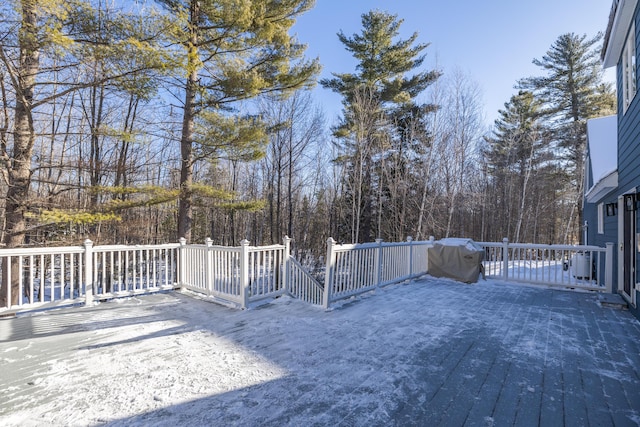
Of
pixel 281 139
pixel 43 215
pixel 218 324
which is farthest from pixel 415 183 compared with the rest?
pixel 43 215

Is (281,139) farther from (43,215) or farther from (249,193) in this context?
(43,215)

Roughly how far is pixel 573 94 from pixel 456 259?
15.2 meters

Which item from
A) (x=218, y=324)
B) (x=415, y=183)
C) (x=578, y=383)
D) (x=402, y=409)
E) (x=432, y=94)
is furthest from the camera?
(x=415, y=183)

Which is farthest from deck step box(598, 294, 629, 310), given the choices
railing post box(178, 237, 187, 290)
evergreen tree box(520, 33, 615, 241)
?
evergreen tree box(520, 33, 615, 241)

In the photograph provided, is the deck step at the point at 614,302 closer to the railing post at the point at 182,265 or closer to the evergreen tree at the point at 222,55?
the railing post at the point at 182,265

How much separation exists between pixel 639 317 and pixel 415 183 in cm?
878

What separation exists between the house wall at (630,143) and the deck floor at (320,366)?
6.42ft

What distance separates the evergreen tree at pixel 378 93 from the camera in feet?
42.1

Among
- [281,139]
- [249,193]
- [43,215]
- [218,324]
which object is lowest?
[218,324]

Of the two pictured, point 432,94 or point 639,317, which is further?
point 432,94

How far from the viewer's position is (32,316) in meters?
4.08

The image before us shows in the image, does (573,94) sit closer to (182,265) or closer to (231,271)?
(231,271)

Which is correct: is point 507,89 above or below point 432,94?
above

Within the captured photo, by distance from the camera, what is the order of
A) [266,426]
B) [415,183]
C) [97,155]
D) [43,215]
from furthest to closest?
[415,183], [97,155], [43,215], [266,426]
